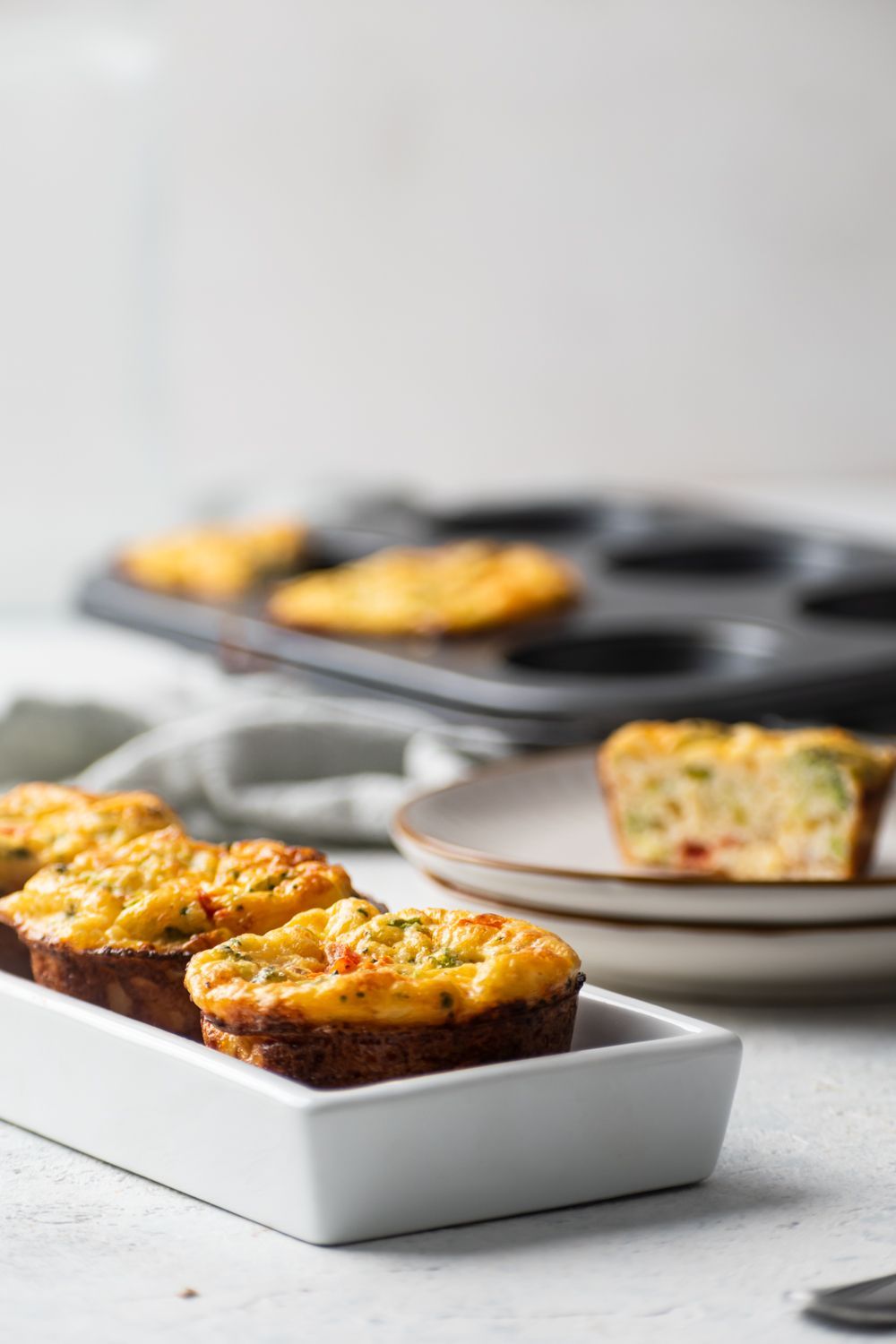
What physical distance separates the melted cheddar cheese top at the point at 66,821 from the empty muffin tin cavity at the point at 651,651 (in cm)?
89

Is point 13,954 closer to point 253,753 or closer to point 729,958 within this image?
point 729,958

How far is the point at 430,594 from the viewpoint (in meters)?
2.23

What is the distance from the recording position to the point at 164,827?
118cm

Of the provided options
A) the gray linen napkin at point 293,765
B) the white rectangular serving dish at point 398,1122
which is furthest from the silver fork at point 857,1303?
the gray linen napkin at point 293,765

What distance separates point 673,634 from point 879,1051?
1.01 metres

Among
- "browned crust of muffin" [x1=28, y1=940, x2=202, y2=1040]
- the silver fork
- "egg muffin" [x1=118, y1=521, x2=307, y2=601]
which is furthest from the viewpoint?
"egg muffin" [x1=118, y1=521, x2=307, y2=601]

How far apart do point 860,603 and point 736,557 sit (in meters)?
0.41

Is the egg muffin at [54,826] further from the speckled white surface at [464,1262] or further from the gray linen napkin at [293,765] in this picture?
the gray linen napkin at [293,765]

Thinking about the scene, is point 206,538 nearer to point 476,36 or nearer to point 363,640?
point 363,640

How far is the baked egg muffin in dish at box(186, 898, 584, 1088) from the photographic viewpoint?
0.87 meters

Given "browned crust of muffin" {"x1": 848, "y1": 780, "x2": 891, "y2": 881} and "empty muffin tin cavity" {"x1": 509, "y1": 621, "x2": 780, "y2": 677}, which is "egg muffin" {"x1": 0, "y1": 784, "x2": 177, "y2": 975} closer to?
"browned crust of muffin" {"x1": 848, "y1": 780, "x2": 891, "y2": 881}

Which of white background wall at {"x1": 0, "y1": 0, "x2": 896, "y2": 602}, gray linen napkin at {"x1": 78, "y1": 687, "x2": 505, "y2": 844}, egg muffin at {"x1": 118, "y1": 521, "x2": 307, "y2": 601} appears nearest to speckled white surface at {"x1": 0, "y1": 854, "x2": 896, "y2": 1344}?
gray linen napkin at {"x1": 78, "y1": 687, "x2": 505, "y2": 844}

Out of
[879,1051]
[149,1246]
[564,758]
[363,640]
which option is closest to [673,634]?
[363,640]

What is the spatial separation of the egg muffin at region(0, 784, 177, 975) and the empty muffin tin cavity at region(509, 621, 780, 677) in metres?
0.90
